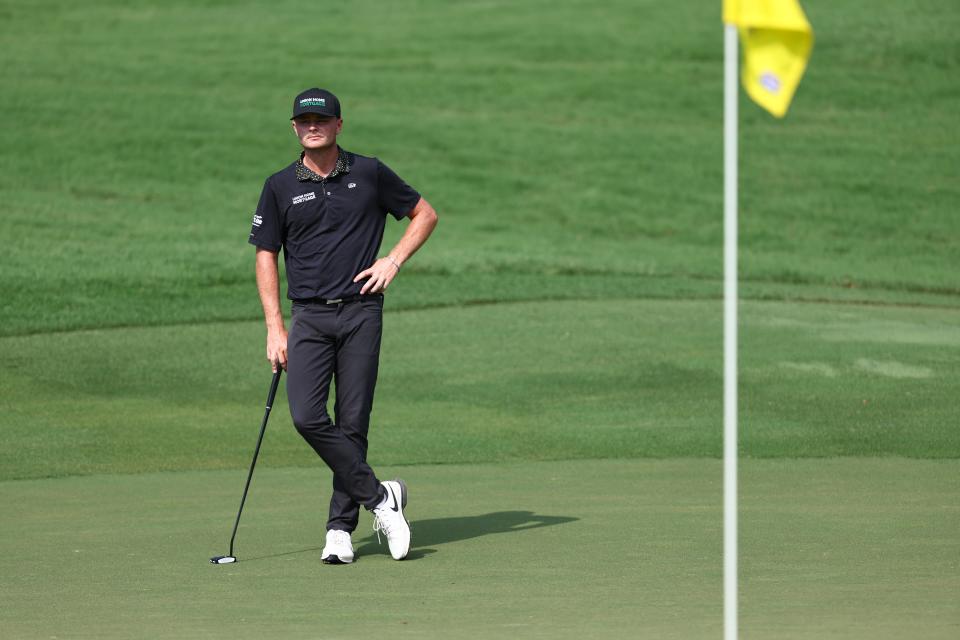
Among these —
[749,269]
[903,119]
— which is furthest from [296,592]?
[903,119]

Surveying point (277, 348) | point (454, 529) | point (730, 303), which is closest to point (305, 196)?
point (277, 348)

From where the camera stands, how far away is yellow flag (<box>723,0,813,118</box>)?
5.17 metres

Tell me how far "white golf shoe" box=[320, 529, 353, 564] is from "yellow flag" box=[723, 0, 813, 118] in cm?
362

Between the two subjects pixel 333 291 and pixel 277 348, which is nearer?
pixel 333 291

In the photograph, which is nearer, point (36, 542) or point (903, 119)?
point (36, 542)

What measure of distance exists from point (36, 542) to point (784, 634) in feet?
14.6

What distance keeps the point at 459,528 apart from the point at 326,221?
6.45 feet

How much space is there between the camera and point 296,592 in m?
7.23

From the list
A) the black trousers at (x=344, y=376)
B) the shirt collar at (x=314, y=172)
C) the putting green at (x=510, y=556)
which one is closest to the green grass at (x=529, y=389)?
the putting green at (x=510, y=556)

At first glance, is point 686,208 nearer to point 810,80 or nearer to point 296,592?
point 810,80

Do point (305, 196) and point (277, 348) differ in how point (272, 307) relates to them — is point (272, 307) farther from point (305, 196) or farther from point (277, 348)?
point (305, 196)

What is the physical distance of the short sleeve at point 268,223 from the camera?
327 inches

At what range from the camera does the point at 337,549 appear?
7977 mm

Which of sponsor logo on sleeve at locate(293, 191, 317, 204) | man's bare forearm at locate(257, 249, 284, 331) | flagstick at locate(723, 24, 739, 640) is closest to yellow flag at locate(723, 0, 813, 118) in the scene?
flagstick at locate(723, 24, 739, 640)
